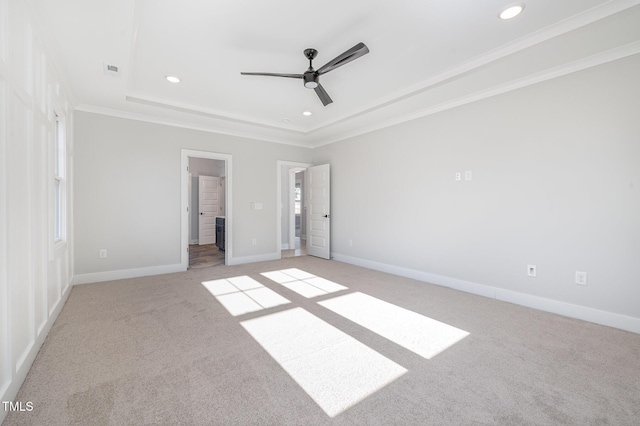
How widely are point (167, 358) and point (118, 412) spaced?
1.86 feet

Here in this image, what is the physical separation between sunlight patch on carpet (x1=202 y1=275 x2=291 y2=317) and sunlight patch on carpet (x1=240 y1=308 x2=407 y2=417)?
0.38 meters

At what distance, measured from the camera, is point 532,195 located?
318 cm

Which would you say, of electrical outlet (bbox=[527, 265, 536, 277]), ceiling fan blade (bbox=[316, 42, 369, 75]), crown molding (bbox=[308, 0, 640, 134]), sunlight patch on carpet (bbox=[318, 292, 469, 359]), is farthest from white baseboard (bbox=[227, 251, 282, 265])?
electrical outlet (bbox=[527, 265, 536, 277])

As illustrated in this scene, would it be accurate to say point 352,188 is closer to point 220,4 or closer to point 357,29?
point 357,29

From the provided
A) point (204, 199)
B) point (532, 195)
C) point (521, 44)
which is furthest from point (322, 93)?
point (204, 199)

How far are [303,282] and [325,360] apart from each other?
2.10 m

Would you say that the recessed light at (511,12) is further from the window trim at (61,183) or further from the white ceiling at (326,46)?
the window trim at (61,183)

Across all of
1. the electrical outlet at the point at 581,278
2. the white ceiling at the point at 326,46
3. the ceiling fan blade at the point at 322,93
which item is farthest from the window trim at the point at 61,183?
the electrical outlet at the point at 581,278

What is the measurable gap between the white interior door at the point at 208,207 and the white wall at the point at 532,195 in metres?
5.48

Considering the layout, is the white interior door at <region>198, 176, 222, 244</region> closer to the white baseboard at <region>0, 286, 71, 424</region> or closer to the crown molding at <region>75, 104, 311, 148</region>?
the crown molding at <region>75, 104, 311, 148</region>

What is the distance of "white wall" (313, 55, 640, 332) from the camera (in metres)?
2.67

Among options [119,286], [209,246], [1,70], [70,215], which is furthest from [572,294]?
[209,246]

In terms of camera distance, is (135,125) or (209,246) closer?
(135,125)

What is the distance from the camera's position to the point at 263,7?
2.23m
